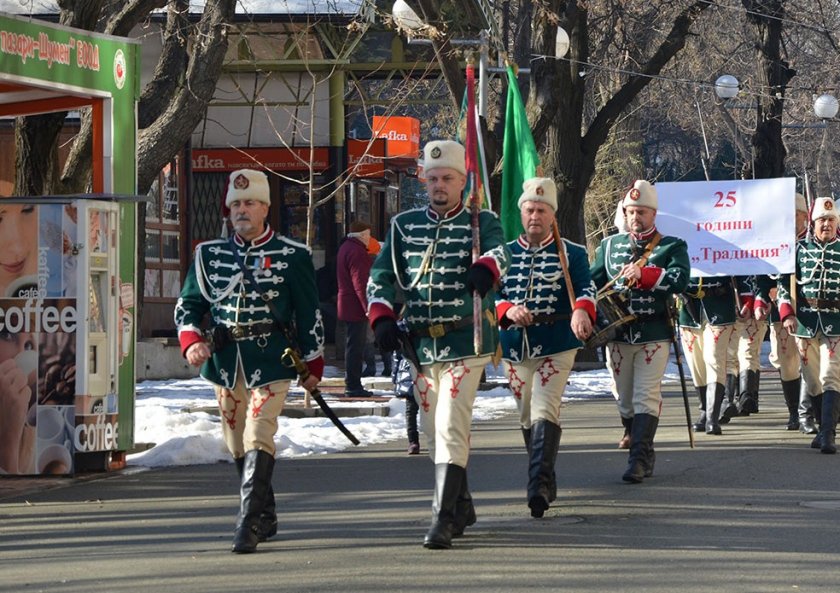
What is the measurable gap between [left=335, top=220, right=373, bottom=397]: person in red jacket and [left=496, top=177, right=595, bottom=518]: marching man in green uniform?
8.08m

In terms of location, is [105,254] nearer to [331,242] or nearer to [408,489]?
[408,489]

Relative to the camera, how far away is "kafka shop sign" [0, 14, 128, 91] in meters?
11.7

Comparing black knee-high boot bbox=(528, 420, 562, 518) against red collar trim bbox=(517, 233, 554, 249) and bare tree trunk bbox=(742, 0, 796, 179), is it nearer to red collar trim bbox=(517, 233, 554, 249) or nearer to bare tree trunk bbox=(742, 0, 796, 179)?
red collar trim bbox=(517, 233, 554, 249)

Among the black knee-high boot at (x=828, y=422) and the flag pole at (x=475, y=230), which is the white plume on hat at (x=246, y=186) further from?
the black knee-high boot at (x=828, y=422)

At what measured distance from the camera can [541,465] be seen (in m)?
9.98

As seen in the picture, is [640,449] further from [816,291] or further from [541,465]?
[816,291]

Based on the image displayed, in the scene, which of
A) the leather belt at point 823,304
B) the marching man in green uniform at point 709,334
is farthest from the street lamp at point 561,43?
the leather belt at point 823,304

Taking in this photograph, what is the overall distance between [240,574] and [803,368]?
305 inches

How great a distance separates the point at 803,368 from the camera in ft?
48.2

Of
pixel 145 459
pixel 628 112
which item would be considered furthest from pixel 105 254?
pixel 628 112

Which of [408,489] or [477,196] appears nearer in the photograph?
[477,196]

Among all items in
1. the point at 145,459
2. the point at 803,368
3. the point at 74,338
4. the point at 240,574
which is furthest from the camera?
the point at 803,368

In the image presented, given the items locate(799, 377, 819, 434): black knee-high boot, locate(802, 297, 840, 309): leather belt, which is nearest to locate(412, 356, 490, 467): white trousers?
locate(802, 297, 840, 309): leather belt

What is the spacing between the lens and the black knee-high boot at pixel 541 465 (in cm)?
988
